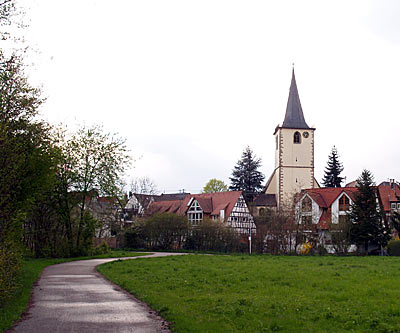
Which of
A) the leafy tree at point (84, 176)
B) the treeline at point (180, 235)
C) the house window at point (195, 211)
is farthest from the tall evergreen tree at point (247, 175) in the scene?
the leafy tree at point (84, 176)

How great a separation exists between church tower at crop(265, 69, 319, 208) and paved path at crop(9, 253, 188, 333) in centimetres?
5710

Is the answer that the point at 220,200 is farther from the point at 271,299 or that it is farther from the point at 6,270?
the point at 6,270

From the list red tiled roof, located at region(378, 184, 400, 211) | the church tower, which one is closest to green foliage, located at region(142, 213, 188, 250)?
red tiled roof, located at region(378, 184, 400, 211)

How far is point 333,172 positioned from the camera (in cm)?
A: 7725

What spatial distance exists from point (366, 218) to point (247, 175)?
39.5 metres

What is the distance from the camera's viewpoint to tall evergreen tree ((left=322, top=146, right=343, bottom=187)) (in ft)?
252

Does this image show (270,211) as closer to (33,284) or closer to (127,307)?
(33,284)

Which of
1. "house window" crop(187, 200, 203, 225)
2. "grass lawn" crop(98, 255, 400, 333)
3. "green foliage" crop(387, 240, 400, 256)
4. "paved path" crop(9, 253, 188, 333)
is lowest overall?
"paved path" crop(9, 253, 188, 333)

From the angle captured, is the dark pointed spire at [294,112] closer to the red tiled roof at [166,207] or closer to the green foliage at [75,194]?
the red tiled roof at [166,207]

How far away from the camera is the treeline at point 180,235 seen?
4606cm

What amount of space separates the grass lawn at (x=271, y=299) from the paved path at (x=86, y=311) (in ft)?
1.50

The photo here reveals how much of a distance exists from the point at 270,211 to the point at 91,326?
117 ft

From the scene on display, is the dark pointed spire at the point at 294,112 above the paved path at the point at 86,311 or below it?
above

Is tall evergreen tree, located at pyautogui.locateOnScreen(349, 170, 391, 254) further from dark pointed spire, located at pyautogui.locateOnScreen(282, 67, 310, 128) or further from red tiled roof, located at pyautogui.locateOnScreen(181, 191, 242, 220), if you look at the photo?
dark pointed spire, located at pyautogui.locateOnScreen(282, 67, 310, 128)
